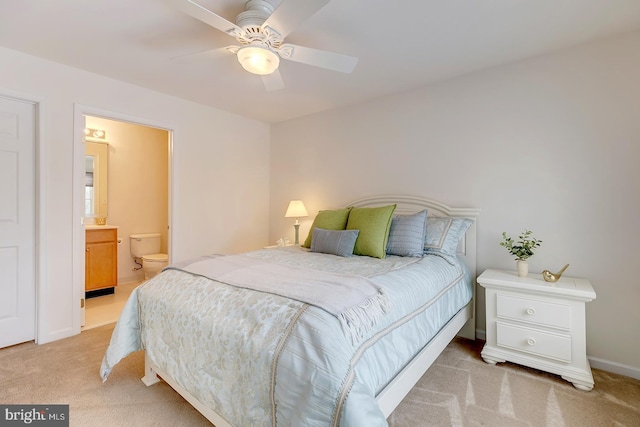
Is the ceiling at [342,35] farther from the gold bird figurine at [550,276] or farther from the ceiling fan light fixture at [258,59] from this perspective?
the gold bird figurine at [550,276]

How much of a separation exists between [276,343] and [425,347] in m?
1.01

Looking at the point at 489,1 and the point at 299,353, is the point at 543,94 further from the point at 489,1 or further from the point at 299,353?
the point at 299,353

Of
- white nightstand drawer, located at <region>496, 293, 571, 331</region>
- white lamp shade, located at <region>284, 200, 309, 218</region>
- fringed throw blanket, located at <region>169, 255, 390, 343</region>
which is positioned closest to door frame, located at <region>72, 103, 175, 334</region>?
fringed throw blanket, located at <region>169, 255, 390, 343</region>

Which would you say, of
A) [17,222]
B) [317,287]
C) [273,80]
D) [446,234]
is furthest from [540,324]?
[17,222]

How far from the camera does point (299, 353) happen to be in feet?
3.65

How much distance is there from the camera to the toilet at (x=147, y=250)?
4.18 m

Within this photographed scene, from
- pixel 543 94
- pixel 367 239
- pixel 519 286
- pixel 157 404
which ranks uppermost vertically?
pixel 543 94

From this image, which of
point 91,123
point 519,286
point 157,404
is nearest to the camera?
point 157,404

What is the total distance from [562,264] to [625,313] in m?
0.47

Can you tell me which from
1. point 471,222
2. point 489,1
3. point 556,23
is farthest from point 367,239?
point 556,23

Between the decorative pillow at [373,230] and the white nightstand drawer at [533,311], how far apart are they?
93cm

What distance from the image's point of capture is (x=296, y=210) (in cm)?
386

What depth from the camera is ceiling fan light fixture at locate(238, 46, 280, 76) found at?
1.88 m

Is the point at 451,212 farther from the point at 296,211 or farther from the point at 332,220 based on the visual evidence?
the point at 296,211
